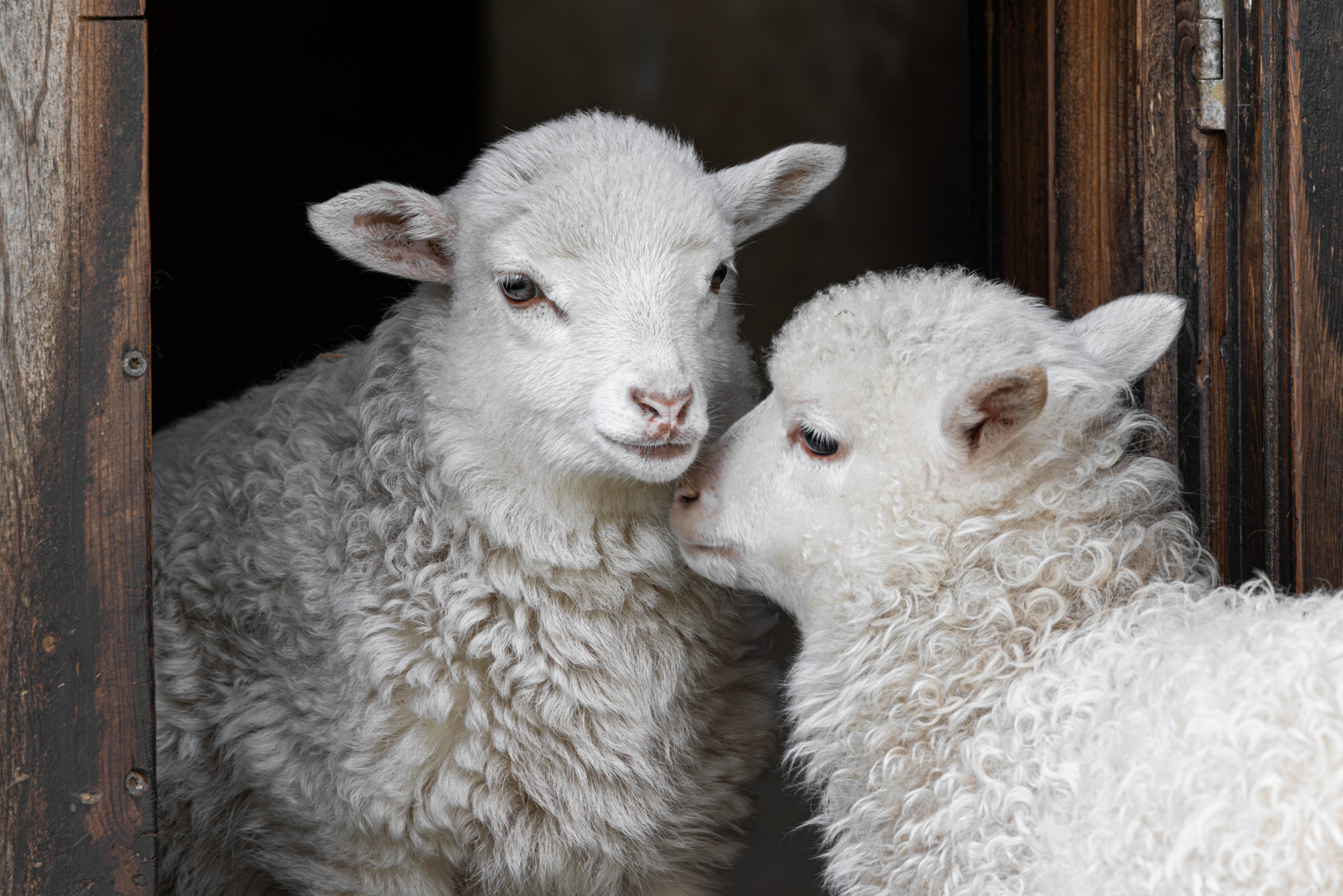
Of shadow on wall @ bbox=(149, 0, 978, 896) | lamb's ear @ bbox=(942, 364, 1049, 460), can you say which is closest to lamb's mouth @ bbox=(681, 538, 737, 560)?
lamb's ear @ bbox=(942, 364, 1049, 460)

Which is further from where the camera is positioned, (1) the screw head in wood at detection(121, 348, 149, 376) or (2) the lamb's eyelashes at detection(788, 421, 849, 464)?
(2) the lamb's eyelashes at detection(788, 421, 849, 464)

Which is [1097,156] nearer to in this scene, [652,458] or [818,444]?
[818,444]

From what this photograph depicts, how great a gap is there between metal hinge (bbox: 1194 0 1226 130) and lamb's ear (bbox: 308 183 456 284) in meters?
1.91

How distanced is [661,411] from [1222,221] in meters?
1.53

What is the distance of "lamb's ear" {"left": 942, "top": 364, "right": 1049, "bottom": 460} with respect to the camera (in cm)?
207

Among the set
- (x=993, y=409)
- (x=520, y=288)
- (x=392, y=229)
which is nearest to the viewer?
(x=993, y=409)

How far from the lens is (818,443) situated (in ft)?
8.19

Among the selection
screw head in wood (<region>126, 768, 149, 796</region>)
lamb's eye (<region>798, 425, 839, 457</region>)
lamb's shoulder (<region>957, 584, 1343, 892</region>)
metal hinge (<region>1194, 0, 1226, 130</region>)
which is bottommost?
screw head in wood (<region>126, 768, 149, 796</region>)

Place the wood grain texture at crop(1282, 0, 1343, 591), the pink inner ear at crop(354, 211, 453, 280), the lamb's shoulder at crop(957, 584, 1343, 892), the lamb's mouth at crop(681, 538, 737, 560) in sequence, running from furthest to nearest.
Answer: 1. the pink inner ear at crop(354, 211, 453, 280)
2. the lamb's mouth at crop(681, 538, 737, 560)
3. the wood grain texture at crop(1282, 0, 1343, 591)
4. the lamb's shoulder at crop(957, 584, 1343, 892)

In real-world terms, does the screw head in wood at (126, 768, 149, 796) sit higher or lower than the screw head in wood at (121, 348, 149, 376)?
lower

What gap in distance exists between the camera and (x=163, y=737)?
9.96 ft

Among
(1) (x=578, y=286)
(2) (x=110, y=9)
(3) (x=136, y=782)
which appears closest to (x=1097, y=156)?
(1) (x=578, y=286)

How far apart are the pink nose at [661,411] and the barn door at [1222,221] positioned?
52.6 inches

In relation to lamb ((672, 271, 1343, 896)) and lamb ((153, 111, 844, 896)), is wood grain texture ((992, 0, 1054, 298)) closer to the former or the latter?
lamb ((153, 111, 844, 896))
